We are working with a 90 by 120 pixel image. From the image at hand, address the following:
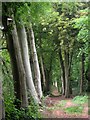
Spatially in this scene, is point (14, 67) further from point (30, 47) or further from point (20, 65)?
point (30, 47)

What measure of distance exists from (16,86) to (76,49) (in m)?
15.0

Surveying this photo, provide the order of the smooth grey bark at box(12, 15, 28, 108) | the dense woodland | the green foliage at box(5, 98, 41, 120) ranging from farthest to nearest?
1. the smooth grey bark at box(12, 15, 28, 108)
2. the green foliage at box(5, 98, 41, 120)
3. the dense woodland

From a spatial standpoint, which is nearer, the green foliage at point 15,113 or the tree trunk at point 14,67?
the green foliage at point 15,113

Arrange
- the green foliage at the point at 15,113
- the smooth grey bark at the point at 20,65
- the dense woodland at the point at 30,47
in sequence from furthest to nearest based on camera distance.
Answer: the smooth grey bark at the point at 20,65 → the green foliage at the point at 15,113 → the dense woodland at the point at 30,47

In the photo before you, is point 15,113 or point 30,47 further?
point 30,47

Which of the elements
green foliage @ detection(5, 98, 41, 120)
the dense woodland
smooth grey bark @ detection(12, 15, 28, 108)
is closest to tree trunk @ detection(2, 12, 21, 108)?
the dense woodland

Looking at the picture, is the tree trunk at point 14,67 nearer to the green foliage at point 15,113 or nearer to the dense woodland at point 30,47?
the dense woodland at point 30,47

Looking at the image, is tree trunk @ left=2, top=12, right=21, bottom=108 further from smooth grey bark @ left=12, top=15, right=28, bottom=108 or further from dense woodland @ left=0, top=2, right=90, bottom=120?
smooth grey bark @ left=12, top=15, right=28, bottom=108

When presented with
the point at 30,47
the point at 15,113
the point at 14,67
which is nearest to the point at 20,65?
the point at 14,67

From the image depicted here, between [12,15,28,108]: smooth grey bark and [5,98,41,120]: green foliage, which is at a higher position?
[12,15,28,108]: smooth grey bark

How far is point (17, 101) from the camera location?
9.24 metres

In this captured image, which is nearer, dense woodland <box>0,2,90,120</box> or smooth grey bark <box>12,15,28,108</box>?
dense woodland <box>0,2,90,120</box>

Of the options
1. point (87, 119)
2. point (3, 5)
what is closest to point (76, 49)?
point (87, 119)

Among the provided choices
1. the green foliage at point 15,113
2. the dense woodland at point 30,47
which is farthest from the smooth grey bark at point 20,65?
the green foliage at point 15,113
